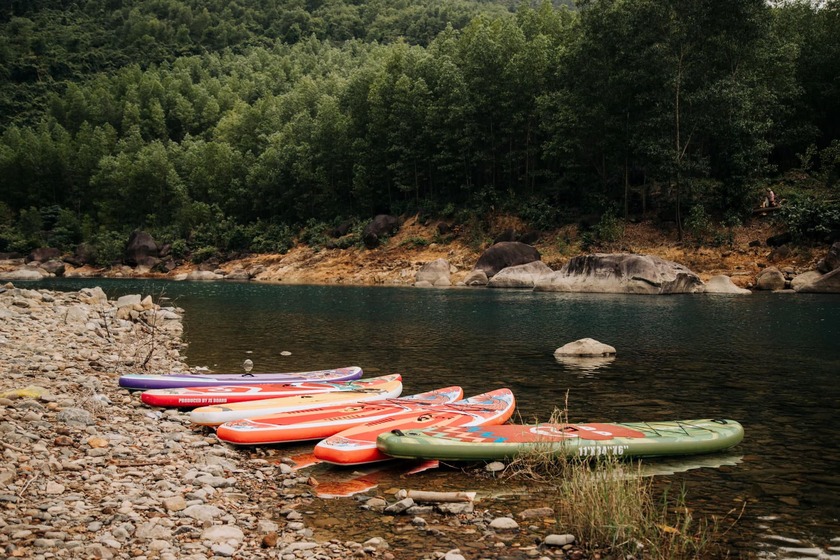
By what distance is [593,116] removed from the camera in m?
40.1

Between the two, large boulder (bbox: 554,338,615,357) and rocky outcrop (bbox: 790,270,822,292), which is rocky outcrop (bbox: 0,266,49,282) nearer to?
large boulder (bbox: 554,338,615,357)

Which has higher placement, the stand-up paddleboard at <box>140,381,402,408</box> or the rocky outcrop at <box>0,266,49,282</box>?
the stand-up paddleboard at <box>140,381,402,408</box>

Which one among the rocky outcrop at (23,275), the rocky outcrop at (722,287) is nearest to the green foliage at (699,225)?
the rocky outcrop at (722,287)

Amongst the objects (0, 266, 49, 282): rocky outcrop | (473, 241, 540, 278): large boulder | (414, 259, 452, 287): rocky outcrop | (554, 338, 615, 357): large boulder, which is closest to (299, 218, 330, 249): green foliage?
(414, 259, 452, 287): rocky outcrop

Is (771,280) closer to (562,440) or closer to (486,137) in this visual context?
(486,137)

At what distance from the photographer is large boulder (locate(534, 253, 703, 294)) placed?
32188 millimetres

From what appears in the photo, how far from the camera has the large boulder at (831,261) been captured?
30.0 m

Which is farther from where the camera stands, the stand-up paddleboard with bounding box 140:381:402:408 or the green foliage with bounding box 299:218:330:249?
the green foliage with bounding box 299:218:330:249

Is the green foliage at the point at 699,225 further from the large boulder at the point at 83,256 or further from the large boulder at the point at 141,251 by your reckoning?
the large boulder at the point at 83,256

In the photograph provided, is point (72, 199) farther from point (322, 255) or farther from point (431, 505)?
point (431, 505)

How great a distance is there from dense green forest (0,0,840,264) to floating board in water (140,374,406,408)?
3138cm

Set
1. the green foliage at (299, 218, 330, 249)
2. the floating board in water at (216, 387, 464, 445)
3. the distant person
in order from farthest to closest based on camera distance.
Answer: the green foliage at (299, 218, 330, 249) → the distant person → the floating board in water at (216, 387, 464, 445)

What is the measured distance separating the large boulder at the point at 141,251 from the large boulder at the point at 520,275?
133ft

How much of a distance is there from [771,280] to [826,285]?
2.60 m
